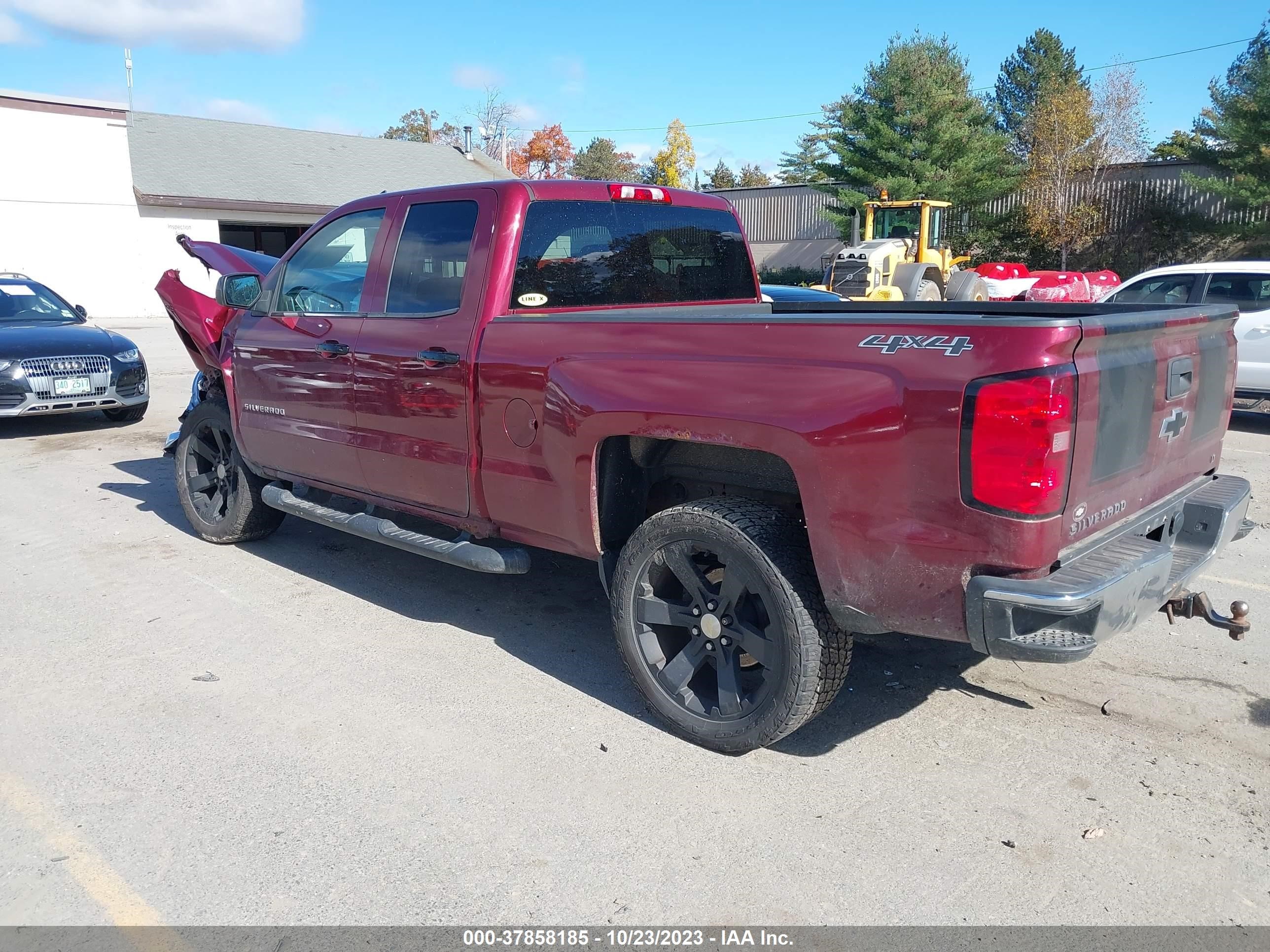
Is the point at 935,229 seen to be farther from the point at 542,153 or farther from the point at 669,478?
the point at 542,153

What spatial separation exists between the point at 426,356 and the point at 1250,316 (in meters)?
9.21

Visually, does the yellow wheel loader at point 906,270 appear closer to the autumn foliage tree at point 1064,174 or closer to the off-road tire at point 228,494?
the off-road tire at point 228,494

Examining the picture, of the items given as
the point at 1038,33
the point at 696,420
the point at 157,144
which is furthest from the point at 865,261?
the point at 1038,33

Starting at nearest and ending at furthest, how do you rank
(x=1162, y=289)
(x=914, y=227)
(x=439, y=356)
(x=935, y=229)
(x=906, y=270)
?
(x=439, y=356)
(x=1162, y=289)
(x=906, y=270)
(x=935, y=229)
(x=914, y=227)

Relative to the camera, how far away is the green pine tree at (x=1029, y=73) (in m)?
53.4

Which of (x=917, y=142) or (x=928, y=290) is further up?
(x=917, y=142)

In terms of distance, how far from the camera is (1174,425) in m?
3.68

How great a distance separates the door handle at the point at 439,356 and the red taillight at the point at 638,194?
3.74ft

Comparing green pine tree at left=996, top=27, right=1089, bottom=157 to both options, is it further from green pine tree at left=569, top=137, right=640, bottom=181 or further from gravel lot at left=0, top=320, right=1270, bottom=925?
gravel lot at left=0, top=320, right=1270, bottom=925

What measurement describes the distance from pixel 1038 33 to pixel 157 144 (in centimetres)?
4482

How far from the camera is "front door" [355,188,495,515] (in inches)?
177

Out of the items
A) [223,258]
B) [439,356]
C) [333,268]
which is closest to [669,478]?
[439,356]

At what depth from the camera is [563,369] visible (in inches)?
157

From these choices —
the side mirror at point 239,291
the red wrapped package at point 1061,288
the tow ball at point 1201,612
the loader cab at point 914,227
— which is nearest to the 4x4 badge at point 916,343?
the tow ball at point 1201,612
